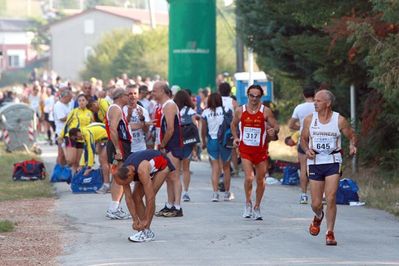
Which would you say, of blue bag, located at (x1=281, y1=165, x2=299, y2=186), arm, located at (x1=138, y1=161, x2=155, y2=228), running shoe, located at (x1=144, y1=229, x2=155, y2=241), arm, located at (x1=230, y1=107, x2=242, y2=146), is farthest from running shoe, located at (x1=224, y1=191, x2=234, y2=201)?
arm, located at (x1=138, y1=161, x2=155, y2=228)

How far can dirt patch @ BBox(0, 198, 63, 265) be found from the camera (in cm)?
1273

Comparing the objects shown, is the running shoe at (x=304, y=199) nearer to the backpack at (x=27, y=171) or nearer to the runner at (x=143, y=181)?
the runner at (x=143, y=181)

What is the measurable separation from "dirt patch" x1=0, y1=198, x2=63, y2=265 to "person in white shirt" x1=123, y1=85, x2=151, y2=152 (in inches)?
61.5

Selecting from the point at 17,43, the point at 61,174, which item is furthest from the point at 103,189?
the point at 17,43

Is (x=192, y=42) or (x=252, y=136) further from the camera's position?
(x=192, y=42)

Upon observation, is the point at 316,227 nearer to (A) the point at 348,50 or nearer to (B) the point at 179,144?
(B) the point at 179,144

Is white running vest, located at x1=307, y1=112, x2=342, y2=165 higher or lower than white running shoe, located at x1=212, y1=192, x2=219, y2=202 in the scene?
higher

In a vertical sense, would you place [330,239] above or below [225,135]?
below

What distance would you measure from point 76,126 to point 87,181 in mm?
1292

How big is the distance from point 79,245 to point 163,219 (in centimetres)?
261

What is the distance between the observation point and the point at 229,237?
13852mm

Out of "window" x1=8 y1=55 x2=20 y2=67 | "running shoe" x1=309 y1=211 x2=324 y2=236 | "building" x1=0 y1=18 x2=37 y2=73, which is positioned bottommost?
"running shoe" x1=309 y1=211 x2=324 y2=236

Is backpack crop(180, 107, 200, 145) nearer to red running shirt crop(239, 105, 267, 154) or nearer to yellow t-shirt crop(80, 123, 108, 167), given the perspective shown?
yellow t-shirt crop(80, 123, 108, 167)

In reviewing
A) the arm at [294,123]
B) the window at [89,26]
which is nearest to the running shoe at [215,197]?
the arm at [294,123]
